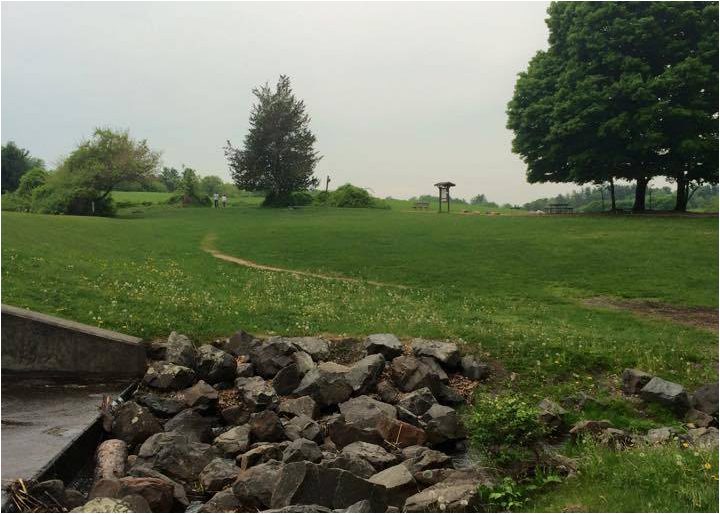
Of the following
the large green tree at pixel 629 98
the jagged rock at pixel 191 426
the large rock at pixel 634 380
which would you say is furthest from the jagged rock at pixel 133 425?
the large green tree at pixel 629 98

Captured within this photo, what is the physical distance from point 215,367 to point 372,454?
5.58m

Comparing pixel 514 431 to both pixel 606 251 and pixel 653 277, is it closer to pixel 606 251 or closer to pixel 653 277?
pixel 653 277

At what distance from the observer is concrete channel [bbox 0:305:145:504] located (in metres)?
11.5

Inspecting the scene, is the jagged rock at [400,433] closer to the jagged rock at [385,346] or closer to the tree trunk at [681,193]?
the jagged rock at [385,346]

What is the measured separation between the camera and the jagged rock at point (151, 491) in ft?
29.8

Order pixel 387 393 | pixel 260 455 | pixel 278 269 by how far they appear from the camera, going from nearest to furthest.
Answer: pixel 260 455 < pixel 387 393 < pixel 278 269

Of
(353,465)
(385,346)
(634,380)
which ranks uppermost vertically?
(385,346)

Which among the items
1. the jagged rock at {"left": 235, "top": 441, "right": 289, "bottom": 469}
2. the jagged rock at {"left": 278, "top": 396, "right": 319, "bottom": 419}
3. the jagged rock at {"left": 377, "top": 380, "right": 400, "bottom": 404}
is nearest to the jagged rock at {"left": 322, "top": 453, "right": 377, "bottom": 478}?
the jagged rock at {"left": 235, "top": 441, "right": 289, "bottom": 469}

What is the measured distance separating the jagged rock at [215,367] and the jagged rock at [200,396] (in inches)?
36.1

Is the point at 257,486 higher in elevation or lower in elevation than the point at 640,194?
lower

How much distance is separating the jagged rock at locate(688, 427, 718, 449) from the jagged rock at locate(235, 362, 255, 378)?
30.9 ft

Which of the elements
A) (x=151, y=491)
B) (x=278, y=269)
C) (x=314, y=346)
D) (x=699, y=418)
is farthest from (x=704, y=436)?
(x=278, y=269)

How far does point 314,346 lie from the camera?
16625 millimetres

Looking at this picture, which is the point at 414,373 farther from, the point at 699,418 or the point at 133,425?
the point at 133,425
